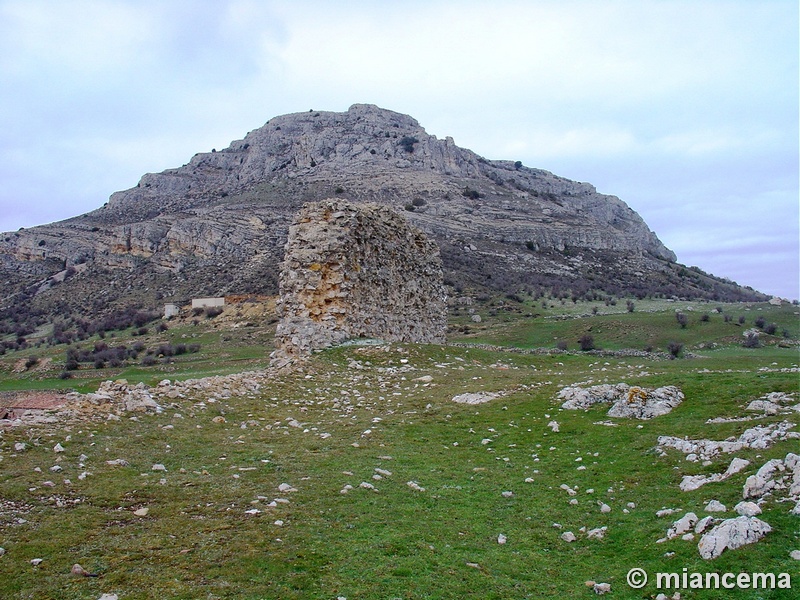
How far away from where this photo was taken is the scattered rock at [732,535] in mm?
5329

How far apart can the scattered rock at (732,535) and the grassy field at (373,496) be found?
0.09 metres

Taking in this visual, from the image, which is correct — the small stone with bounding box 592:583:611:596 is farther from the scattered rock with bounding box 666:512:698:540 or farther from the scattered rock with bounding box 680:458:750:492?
the scattered rock with bounding box 680:458:750:492

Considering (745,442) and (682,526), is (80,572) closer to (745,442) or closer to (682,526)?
(682,526)

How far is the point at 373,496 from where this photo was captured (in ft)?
25.6

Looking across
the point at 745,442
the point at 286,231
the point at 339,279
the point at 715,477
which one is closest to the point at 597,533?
the point at 715,477

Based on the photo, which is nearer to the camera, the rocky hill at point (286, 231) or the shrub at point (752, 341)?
the shrub at point (752, 341)

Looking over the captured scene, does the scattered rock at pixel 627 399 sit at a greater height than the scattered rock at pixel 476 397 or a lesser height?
greater

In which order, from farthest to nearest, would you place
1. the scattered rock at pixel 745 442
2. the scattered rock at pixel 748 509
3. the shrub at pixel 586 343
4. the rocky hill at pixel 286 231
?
1. the rocky hill at pixel 286 231
2. the shrub at pixel 586 343
3. the scattered rock at pixel 745 442
4. the scattered rock at pixel 748 509

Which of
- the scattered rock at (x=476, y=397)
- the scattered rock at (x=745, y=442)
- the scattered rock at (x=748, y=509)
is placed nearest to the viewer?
the scattered rock at (x=748, y=509)

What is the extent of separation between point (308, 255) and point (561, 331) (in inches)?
829

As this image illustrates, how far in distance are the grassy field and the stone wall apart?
5.36 m

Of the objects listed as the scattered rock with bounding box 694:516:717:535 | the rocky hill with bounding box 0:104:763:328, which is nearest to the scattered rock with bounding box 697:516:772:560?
the scattered rock with bounding box 694:516:717:535

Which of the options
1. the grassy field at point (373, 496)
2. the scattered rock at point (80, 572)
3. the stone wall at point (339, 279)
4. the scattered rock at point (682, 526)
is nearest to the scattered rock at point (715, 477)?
the grassy field at point (373, 496)

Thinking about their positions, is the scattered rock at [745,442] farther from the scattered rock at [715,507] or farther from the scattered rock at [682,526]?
the scattered rock at [682,526]
